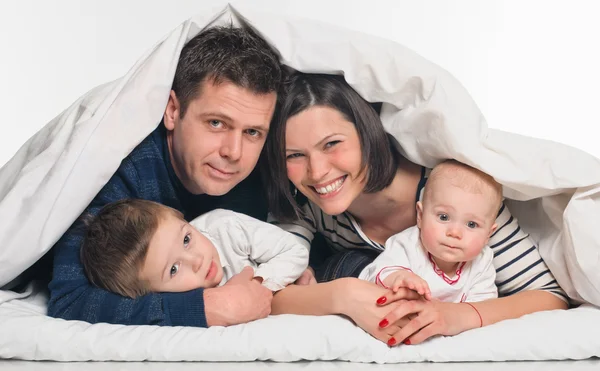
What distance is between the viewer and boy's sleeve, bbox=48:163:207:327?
7.20ft

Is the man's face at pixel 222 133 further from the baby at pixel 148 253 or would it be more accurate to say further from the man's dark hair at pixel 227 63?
the baby at pixel 148 253

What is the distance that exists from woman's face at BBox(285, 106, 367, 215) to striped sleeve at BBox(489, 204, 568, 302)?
16.2 inches

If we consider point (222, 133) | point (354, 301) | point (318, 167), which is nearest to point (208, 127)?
point (222, 133)

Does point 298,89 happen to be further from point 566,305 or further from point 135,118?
point 566,305

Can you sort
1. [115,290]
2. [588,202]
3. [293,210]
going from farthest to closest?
1. [293,210]
2. [588,202]
3. [115,290]

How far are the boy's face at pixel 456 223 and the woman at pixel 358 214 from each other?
141 mm

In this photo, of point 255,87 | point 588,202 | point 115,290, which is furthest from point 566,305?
point 115,290

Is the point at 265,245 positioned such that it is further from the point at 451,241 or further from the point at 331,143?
the point at 451,241

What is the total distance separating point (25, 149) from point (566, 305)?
1.57 meters

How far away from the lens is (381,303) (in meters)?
2.19

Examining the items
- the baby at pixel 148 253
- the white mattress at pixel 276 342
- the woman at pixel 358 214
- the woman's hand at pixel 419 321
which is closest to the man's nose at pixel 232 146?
the woman at pixel 358 214

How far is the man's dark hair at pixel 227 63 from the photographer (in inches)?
97.3

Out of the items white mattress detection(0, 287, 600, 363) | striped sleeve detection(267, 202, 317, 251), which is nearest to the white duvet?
white mattress detection(0, 287, 600, 363)

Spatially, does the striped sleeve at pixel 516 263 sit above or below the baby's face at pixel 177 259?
below
